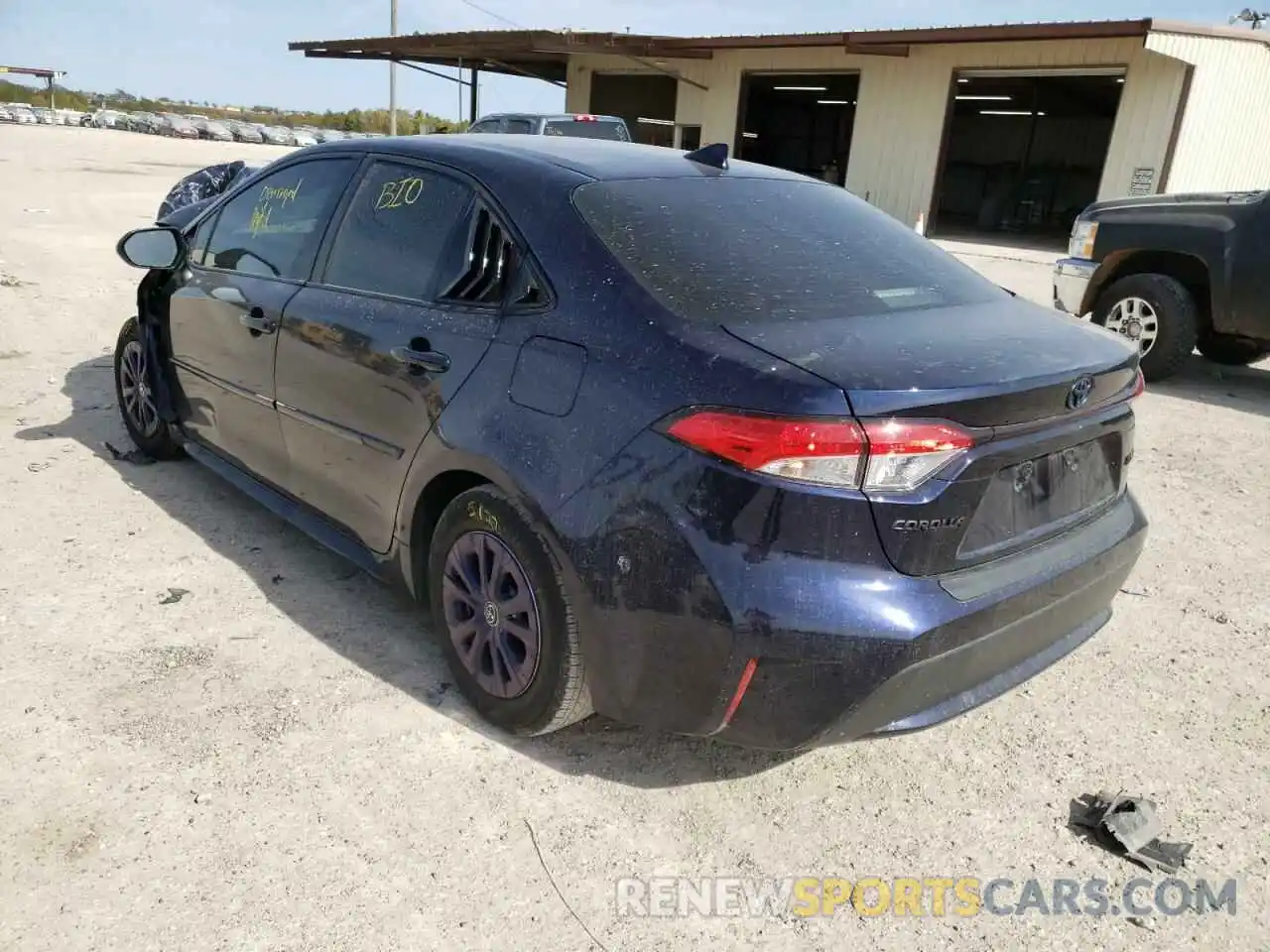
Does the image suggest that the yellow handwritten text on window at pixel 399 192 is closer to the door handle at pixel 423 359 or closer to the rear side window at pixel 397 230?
the rear side window at pixel 397 230

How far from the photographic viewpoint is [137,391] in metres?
4.79

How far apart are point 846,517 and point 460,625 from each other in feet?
4.29

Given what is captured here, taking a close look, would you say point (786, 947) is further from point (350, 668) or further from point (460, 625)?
point (350, 668)

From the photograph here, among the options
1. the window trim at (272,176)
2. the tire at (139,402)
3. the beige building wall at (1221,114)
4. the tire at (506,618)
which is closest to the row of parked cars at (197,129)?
the beige building wall at (1221,114)

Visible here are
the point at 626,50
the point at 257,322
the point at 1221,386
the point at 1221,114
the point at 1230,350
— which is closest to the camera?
the point at 257,322

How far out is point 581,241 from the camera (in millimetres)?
2568

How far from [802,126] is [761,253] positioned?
32.1 meters

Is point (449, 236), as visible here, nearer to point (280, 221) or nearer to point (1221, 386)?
point (280, 221)

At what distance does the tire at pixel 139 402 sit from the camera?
15.3 feet

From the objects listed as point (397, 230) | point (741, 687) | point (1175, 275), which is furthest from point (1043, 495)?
point (1175, 275)

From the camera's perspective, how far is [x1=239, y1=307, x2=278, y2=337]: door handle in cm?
357

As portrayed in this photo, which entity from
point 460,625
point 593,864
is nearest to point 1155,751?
point 593,864

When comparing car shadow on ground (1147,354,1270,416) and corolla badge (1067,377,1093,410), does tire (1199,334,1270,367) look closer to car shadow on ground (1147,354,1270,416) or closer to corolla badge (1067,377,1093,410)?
car shadow on ground (1147,354,1270,416)

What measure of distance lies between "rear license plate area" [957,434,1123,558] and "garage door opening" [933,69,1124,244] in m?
23.2
